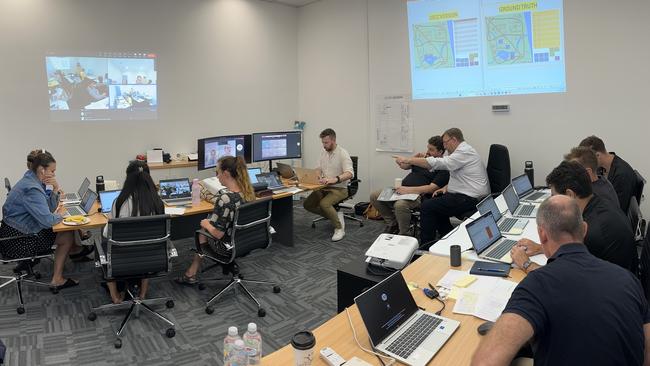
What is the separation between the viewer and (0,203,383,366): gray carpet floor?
302 centimetres

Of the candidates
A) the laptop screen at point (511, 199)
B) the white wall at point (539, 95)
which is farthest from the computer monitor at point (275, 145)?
the laptop screen at point (511, 199)

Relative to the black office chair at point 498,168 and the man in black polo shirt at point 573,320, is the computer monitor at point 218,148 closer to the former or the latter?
the black office chair at point 498,168

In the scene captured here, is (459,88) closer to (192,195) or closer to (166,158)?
(192,195)

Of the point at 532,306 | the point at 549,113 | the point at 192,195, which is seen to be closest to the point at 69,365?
the point at 192,195

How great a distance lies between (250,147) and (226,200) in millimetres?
2116

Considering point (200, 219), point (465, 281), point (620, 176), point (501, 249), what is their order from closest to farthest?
point (465, 281), point (501, 249), point (620, 176), point (200, 219)

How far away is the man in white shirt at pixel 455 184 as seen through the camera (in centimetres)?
479

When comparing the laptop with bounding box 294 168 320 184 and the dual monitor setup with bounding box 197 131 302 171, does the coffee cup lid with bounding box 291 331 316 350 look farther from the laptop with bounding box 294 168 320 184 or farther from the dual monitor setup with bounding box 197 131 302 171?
the laptop with bounding box 294 168 320 184

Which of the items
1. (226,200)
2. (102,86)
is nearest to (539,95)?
(226,200)

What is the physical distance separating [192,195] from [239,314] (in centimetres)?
136

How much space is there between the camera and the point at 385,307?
186 cm

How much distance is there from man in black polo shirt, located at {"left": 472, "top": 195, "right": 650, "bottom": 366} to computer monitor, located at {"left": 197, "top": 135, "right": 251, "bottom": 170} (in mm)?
4022

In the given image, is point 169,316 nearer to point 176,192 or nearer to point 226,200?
point 226,200

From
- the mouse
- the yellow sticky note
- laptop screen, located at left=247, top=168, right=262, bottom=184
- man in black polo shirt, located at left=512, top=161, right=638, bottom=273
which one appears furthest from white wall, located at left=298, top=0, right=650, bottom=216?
the mouse
